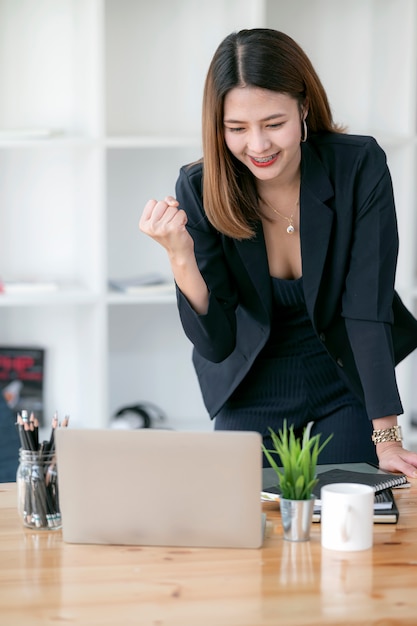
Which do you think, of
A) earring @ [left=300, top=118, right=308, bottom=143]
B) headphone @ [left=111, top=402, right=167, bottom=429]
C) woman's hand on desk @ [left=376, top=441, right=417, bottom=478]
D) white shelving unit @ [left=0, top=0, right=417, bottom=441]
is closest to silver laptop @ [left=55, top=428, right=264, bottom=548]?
woman's hand on desk @ [left=376, top=441, right=417, bottom=478]

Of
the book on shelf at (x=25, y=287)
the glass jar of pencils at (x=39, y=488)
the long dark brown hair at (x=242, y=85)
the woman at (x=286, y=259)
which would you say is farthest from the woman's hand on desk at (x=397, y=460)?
the book on shelf at (x=25, y=287)

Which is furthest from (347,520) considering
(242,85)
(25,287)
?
(25,287)

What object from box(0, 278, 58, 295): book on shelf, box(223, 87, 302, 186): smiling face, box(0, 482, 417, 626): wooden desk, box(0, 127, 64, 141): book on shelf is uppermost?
box(0, 127, 64, 141): book on shelf

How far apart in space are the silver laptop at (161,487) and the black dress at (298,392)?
0.78 metres

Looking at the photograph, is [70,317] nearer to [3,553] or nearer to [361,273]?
[361,273]

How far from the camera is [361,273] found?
224 centimetres

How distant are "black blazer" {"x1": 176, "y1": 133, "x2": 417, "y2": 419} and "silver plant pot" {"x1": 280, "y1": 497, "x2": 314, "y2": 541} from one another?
22.6 inches

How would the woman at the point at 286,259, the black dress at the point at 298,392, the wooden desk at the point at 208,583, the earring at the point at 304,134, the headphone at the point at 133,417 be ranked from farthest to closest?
the headphone at the point at 133,417, the black dress at the point at 298,392, the earring at the point at 304,134, the woman at the point at 286,259, the wooden desk at the point at 208,583

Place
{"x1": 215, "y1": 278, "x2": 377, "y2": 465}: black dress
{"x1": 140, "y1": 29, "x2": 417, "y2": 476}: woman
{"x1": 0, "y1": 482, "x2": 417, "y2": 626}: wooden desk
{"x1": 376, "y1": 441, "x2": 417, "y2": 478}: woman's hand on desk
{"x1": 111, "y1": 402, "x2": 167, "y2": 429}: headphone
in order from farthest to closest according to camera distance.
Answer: {"x1": 111, "y1": 402, "x2": 167, "y2": 429}: headphone → {"x1": 215, "y1": 278, "x2": 377, "y2": 465}: black dress → {"x1": 140, "y1": 29, "x2": 417, "y2": 476}: woman → {"x1": 376, "y1": 441, "x2": 417, "y2": 478}: woman's hand on desk → {"x1": 0, "y1": 482, "x2": 417, "y2": 626}: wooden desk

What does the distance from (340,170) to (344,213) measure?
10cm

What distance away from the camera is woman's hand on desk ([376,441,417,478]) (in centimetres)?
199

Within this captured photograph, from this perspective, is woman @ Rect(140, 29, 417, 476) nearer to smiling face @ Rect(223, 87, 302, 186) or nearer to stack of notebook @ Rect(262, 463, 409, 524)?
smiling face @ Rect(223, 87, 302, 186)

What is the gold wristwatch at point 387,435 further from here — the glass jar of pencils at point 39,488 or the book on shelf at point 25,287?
the book on shelf at point 25,287

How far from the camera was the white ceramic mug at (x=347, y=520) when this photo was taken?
157 centimetres
